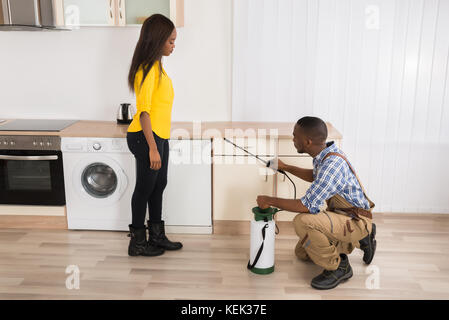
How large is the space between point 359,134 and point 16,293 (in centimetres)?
258

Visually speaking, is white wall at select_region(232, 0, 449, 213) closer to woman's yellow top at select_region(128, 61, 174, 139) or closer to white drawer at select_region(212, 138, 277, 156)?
white drawer at select_region(212, 138, 277, 156)

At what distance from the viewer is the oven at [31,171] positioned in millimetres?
3262

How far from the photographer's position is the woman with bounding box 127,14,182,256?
2609mm

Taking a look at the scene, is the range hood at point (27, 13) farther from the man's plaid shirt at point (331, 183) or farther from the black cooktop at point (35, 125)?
the man's plaid shirt at point (331, 183)

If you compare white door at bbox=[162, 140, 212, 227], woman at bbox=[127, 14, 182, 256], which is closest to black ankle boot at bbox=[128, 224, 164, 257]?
woman at bbox=[127, 14, 182, 256]

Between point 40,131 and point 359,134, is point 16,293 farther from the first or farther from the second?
point 359,134

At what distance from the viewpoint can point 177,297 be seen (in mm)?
2533

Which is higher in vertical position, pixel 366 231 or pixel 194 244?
pixel 366 231

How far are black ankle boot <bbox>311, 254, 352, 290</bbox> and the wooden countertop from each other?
88 centimetres

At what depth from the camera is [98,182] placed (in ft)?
11.3

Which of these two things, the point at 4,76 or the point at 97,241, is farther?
the point at 4,76

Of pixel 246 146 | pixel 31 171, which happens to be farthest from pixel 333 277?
pixel 31 171
